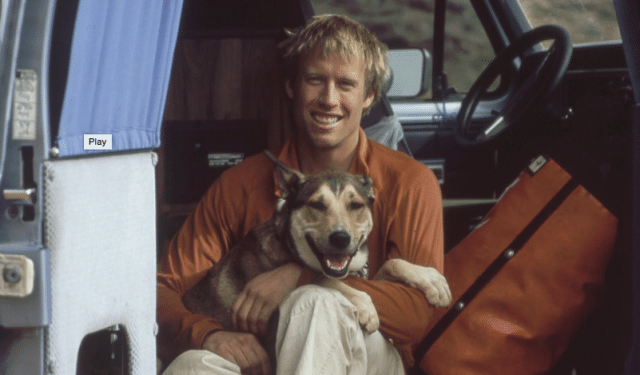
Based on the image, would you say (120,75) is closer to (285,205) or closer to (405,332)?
(285,205)

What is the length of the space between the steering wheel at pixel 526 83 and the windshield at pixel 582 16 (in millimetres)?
7393

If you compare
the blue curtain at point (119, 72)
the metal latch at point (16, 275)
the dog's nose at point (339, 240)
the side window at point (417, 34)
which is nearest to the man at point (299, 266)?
the dog's nose at point (339, 240)

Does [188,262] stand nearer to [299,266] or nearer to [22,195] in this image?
[299,266]

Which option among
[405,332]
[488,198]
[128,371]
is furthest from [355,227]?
[488,198]

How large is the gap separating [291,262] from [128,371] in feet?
2.70

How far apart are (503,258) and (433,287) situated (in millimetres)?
526

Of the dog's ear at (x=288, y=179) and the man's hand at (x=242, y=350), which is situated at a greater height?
the dog's ear at (x=288, y=179)

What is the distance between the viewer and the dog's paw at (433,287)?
2330 mm

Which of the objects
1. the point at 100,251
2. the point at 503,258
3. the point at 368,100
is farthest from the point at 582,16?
the point at 100,251

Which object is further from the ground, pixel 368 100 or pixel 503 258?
pixel 368 100

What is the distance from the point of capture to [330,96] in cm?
239

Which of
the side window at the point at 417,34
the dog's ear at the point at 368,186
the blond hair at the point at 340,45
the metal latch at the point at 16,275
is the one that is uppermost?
the side window at the point at 417,34

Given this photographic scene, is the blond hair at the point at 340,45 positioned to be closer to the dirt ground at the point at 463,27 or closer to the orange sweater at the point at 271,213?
the orange sweater at the point at 271,213

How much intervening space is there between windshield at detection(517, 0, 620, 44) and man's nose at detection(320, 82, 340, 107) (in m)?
8.47
